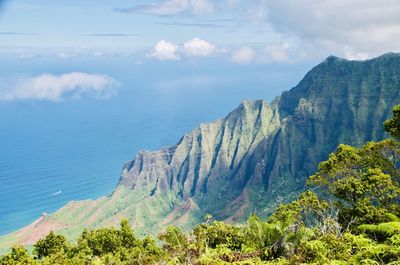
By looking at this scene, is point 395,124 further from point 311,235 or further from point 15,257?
point 15,257

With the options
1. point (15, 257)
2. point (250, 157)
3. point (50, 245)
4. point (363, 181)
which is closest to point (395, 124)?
point (363, 181)

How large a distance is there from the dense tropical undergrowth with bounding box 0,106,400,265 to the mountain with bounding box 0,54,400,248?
91791mm

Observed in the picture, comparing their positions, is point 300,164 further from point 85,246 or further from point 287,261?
point 287,261

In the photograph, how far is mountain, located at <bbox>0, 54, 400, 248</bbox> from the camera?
12738 centimetres

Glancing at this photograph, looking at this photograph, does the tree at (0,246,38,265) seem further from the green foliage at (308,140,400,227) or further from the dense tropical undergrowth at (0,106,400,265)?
the green foliage at (308,140,400,227)

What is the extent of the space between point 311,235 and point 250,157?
141652mm

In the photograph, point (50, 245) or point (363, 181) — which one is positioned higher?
point (363, 181)

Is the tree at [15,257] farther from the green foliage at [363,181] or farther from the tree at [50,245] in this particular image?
the green foliage at [363,181]

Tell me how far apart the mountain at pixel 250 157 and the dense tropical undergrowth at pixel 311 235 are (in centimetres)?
9179

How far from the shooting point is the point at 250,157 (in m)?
156

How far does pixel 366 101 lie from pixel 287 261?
125297mm

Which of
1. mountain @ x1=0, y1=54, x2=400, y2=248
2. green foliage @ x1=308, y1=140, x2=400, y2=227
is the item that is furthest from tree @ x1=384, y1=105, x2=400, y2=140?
mountain @ x1=0, y1=54, x2=400, y2=248

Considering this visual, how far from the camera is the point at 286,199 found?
11869cm

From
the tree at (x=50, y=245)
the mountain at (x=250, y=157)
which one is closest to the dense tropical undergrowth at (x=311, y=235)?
the tree at (x=50, y=245)
